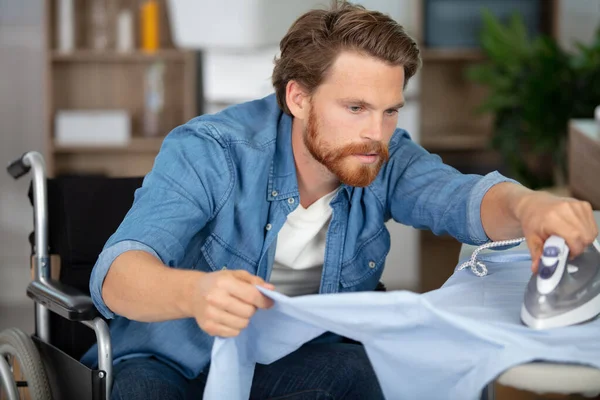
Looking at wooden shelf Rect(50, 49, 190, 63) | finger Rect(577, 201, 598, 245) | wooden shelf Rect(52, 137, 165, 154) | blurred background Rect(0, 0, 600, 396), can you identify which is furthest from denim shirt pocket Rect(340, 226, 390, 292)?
wooden shelf Rect(50, 49, 190, 63)

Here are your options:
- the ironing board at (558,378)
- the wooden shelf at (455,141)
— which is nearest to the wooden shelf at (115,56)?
the wooden shelf at (455,141)

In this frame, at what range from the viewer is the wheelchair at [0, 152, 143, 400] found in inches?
67.4

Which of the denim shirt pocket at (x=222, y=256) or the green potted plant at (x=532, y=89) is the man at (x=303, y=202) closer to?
the denim shirt pocket at (x=222, y=256)

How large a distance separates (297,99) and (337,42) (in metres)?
0.15

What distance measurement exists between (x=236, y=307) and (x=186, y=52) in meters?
3.32

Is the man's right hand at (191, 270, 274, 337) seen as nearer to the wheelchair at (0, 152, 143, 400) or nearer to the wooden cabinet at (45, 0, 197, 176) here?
the wheelchair at (0, 152, 143, 400)

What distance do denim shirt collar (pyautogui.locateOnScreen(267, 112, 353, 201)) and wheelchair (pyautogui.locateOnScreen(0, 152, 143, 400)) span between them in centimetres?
38

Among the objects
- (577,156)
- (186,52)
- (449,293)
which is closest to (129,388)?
(449,293)

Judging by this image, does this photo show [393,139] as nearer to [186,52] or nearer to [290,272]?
[290,272]

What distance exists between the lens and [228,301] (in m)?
1.17

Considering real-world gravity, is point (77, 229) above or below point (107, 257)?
below

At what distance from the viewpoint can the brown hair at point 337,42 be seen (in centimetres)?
163

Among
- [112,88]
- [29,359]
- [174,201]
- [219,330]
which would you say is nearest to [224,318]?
[219,330]

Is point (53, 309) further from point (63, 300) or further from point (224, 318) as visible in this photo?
point (224, 318)
